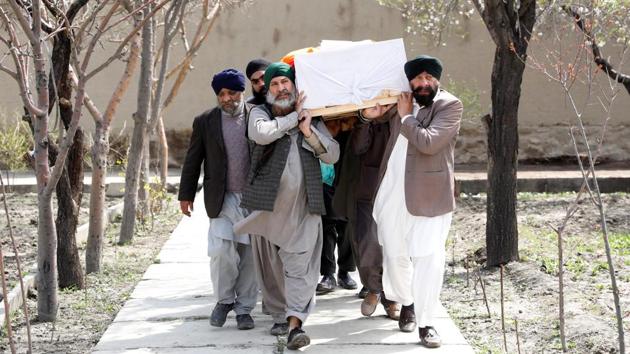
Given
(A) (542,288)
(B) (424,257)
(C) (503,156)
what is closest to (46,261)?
(B) (424,257)

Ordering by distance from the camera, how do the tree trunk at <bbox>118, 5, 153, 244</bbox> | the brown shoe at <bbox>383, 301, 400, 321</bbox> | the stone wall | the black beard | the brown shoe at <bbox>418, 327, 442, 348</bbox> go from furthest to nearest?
the stone wall
the tree trunk at <bbox>118, 5, 153, 244</bbox>
the brown shoe at <bbox>383, 301, 400, 321</bbox>
the black beard
the brown shoe at <bbox>418, 327, 442, 348</bbox>

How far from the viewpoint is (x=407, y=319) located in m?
6.55

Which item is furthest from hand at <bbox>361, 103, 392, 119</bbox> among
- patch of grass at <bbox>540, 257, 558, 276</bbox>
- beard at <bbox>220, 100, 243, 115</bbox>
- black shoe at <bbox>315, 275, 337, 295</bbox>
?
patch of grass at <bbox>540, 257, 558, 276</bbox>

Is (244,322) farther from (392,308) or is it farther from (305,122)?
(305,122)

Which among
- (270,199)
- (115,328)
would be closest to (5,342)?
(115,328)

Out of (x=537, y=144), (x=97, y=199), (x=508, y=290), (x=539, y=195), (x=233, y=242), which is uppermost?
(x=537, y=144)

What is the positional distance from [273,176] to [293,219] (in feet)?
0.94

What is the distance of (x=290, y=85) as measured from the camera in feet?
20.7

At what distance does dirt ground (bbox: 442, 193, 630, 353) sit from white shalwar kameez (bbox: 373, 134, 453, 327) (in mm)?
490

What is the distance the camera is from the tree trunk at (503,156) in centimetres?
855

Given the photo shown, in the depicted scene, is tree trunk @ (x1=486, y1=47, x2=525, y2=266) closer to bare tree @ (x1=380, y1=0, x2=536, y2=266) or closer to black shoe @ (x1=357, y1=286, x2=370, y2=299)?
bare tree @ (x1=380, y1=0, x2=536, y2=266)

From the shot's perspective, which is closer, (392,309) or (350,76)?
(350,76)

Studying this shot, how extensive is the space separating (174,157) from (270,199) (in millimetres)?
11795

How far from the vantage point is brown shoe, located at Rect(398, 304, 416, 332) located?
6.53 m
